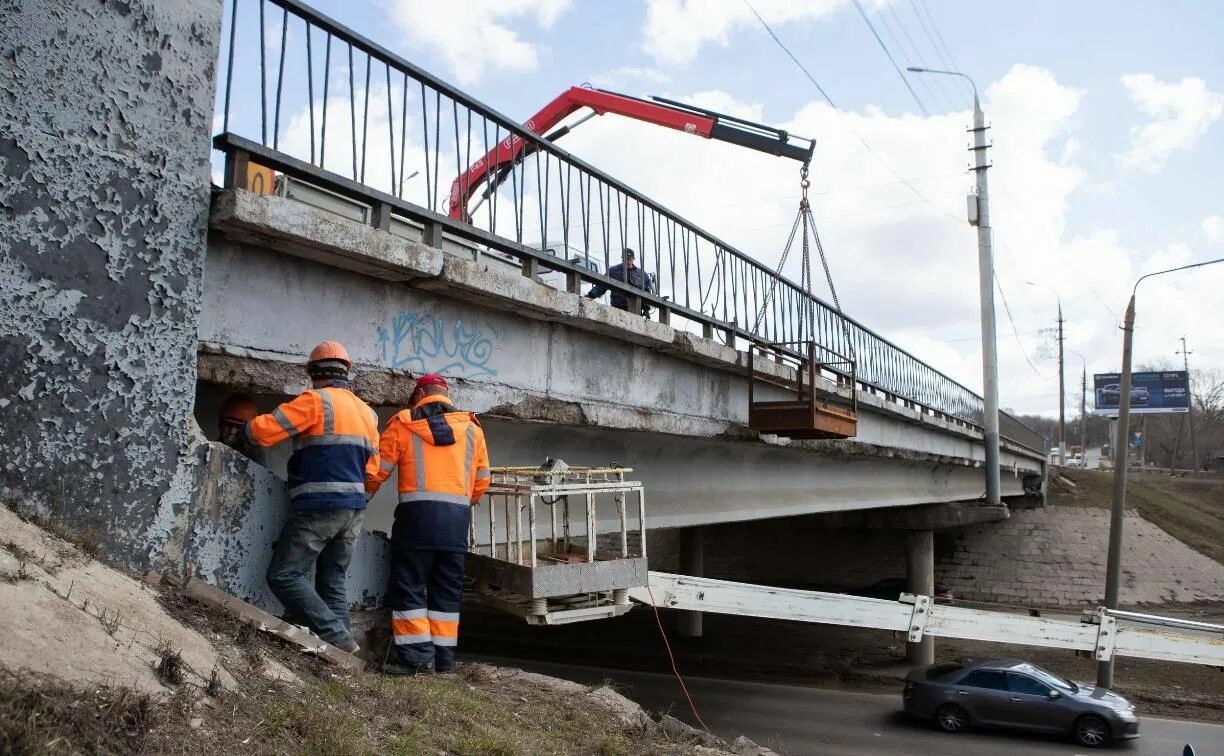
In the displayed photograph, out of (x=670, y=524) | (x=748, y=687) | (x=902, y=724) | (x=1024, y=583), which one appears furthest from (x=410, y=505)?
(x=1024, y=583)

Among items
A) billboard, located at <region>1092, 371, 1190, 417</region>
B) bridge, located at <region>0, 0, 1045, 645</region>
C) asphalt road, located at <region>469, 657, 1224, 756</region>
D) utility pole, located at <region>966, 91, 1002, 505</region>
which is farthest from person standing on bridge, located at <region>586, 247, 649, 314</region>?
billboard, located at <region>1092, 371, 1190, 417</region>

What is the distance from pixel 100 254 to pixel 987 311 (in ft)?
→ 69.4

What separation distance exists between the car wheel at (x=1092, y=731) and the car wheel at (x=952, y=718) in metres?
1.63

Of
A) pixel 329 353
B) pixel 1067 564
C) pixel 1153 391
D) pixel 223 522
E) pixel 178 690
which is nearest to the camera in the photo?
pixel 178 690

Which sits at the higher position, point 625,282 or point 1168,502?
point 625,282

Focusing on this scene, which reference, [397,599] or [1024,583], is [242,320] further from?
[1024,583]

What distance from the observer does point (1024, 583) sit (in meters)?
29.3

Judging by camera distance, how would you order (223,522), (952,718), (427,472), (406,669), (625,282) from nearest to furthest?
(223,522) < (406,669) < (427,472) < (625,282) < (952,718)

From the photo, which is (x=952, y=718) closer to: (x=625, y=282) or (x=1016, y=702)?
(x=1016, y=702)

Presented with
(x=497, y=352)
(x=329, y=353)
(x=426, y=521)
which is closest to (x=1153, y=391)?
(x=497, y=352)

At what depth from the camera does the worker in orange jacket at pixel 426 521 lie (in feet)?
15.8

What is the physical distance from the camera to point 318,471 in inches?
168

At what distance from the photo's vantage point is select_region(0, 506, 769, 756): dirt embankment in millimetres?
2463

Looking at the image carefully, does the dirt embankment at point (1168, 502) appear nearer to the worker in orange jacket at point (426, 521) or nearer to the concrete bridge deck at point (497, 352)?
the concrete bridge deck at point (497, 352)
